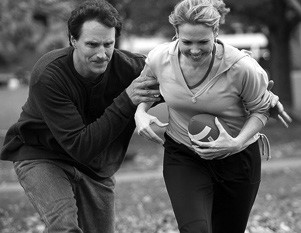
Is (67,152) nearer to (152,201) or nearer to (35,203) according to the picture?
(35,203)

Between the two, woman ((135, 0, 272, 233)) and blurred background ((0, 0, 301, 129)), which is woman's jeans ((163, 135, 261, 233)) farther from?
blurred background ((0, 0, 301, 129))

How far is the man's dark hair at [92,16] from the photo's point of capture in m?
4.84

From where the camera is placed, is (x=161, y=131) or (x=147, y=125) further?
(x=161, y=131)

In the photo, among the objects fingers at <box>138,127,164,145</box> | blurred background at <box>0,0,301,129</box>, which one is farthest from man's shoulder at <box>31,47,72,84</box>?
blurred background at <box>0,0,301,129</box>

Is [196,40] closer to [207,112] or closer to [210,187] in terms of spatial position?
[207,112]

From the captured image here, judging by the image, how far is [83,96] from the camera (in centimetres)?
506

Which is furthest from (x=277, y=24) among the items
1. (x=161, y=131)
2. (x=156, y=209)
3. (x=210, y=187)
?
(x=210, y=187)

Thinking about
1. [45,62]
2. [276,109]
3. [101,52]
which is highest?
[101,52]

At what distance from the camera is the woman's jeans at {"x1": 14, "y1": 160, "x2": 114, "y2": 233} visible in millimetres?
4816

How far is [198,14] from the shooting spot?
4.42 meters

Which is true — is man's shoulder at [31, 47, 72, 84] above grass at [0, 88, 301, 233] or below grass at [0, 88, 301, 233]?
above

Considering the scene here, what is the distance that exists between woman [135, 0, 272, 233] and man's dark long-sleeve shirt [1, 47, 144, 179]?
244 millimetres

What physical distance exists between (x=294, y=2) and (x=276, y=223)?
30.2 ft

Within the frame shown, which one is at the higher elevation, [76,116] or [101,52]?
[101,52]
